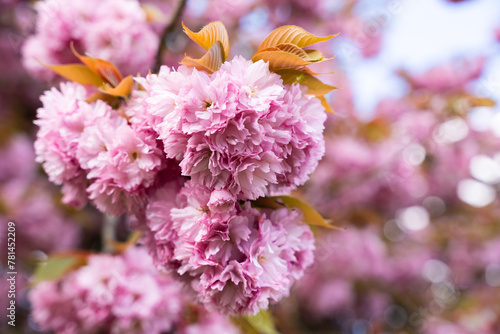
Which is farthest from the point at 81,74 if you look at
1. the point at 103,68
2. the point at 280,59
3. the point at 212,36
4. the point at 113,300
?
the point at 113,300

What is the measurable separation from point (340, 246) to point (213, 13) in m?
1.62

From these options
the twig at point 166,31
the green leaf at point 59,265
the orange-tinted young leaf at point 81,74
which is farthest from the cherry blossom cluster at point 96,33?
the green leaf at point 59,265

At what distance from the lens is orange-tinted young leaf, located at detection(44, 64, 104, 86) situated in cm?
83

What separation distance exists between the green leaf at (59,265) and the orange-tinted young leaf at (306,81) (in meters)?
0.89

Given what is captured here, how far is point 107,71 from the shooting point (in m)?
0.82

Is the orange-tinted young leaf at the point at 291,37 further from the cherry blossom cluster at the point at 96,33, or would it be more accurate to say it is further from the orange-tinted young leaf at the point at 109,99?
the cherry blossom cluster at the point at 96,33

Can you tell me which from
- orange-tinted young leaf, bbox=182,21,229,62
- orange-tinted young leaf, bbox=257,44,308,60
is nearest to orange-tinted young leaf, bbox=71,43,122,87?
orange-tinted young leaf, bbox=182,21,229,62

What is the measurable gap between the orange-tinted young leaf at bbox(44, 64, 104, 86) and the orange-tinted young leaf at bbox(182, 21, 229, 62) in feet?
0.84

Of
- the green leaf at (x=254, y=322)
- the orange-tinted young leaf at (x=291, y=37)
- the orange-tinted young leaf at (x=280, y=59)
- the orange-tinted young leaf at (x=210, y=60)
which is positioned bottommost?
the green leaf at (x=254, y=322)

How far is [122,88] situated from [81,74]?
0.13 meters

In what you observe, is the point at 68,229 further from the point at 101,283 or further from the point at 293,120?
the point at 293,120

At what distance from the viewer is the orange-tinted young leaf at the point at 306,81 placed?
Answer: 0.69 m

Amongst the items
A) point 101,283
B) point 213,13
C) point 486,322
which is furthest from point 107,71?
point 486,322

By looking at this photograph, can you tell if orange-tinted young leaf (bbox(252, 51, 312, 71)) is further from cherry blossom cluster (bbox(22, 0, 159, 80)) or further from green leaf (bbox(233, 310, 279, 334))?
cherry blossom cluster (bbox(22, 0, 159, 80))
